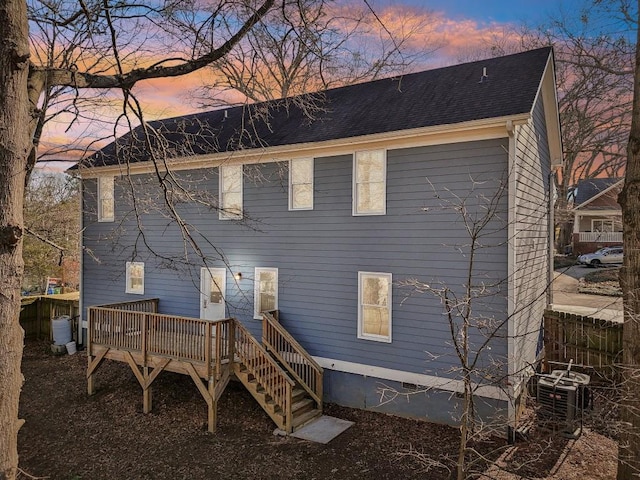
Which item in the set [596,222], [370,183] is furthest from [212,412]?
[596,222]

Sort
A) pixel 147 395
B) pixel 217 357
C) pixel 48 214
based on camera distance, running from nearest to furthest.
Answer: pixel 217 357, pixel 147 395, pixel 48 214

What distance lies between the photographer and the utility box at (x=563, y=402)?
697cm

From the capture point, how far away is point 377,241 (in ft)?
28.1

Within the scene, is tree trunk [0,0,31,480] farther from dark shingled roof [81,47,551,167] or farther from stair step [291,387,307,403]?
stair step [291,387,307,403]

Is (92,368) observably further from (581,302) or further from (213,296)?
(581,302)

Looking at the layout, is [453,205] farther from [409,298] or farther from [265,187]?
[265,187]

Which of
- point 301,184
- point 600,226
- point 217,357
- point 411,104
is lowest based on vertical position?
point 217,357

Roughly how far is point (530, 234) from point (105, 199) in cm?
1164

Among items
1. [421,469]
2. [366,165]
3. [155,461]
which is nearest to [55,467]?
[155,461]

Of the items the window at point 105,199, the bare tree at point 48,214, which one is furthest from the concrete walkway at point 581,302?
the bare tree at point 48,214

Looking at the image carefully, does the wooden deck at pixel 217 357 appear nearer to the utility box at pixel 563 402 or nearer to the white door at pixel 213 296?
the white door at pixel 213 296

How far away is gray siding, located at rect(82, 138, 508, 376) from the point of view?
24.9 feet

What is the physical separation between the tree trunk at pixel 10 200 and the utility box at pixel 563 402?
7333mm

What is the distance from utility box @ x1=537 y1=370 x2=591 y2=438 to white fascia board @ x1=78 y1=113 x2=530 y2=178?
4.31 m
